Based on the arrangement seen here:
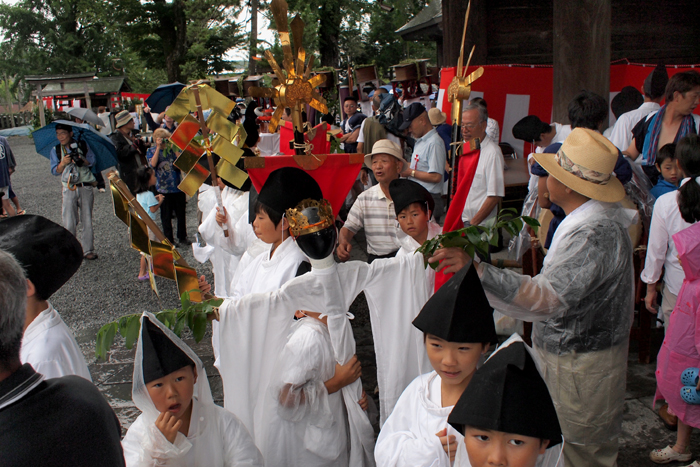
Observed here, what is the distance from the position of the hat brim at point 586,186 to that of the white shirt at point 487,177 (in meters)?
2.03

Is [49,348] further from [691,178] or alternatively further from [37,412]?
[691,178]

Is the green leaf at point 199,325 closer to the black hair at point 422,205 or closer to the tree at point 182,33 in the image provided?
Answer: the black hair at point 422,205

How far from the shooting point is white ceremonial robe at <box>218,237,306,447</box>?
8.38ft

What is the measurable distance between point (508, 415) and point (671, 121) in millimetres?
3925

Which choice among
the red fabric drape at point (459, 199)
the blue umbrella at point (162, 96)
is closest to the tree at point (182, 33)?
the blue umbrella at point (162, 96)

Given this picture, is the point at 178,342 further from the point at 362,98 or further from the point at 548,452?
the point at 362,98

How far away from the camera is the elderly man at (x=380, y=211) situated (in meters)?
4.28

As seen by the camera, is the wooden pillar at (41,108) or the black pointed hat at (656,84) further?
the wooden pillar at (41,108)

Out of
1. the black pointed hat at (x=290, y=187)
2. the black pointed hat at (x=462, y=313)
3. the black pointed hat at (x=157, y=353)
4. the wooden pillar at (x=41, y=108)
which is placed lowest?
the black pointed hat at (x=157, y=353)

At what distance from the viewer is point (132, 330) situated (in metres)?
2.16

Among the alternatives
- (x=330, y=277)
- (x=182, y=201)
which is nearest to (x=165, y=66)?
(x=182, y=201)

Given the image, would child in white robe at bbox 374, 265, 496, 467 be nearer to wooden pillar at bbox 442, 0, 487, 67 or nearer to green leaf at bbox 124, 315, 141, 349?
green leaf at bbox 124, 315, 141, 349

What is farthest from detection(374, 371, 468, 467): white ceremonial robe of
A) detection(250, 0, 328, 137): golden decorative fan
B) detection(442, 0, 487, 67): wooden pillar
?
detection(442, 0, 487, 67): wooden pillar

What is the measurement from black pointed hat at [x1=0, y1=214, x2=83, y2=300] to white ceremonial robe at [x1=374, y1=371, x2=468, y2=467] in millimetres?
1436
